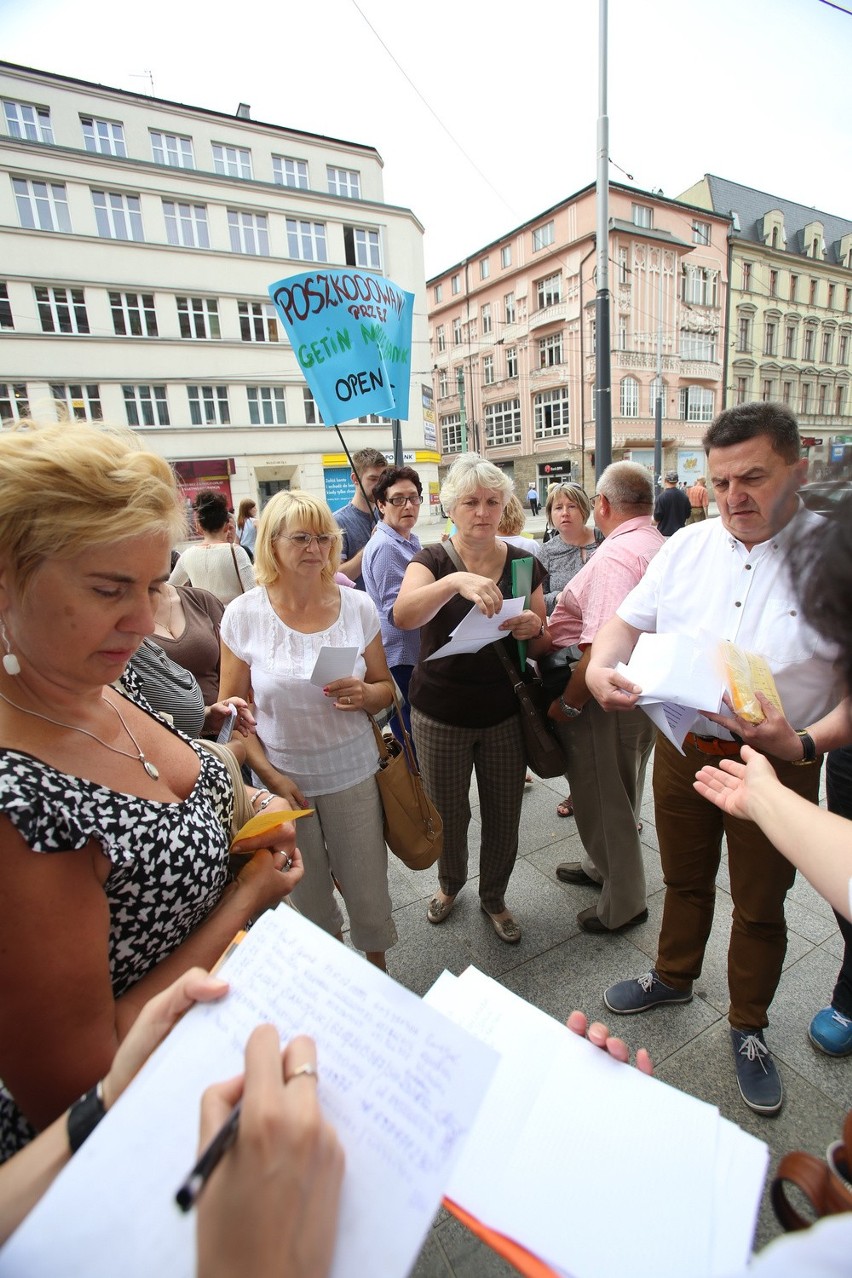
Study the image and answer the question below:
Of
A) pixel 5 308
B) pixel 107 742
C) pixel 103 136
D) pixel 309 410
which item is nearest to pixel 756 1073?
pixel 107 742

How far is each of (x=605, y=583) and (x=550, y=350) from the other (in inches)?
1496

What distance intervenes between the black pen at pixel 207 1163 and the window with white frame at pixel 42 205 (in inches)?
1161

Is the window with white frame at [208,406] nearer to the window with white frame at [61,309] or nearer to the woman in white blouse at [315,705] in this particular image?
the window with white frame at [61,309]

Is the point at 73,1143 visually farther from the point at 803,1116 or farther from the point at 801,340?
the point at 801,340

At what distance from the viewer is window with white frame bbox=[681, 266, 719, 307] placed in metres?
33.3

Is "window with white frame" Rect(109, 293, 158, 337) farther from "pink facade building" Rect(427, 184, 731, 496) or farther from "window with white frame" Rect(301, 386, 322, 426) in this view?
"pink facade building" Rect(427, 184, 731, 496)

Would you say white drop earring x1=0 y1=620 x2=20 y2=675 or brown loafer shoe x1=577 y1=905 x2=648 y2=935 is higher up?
white drop earring x1=0 y1=620 x2=20 y2=675

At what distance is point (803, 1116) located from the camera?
1.78 metres

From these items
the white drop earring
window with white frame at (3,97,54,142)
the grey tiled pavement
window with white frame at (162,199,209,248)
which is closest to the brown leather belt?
the grey tiled pavement

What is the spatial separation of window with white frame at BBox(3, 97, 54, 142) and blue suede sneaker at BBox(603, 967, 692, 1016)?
31344mm

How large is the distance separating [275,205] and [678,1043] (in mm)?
31425

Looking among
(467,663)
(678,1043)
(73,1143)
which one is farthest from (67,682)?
(678,1043)

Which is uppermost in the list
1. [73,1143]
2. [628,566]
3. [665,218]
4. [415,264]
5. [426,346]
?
[665,218]

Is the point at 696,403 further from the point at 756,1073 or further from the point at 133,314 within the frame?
the point at 756,1073
